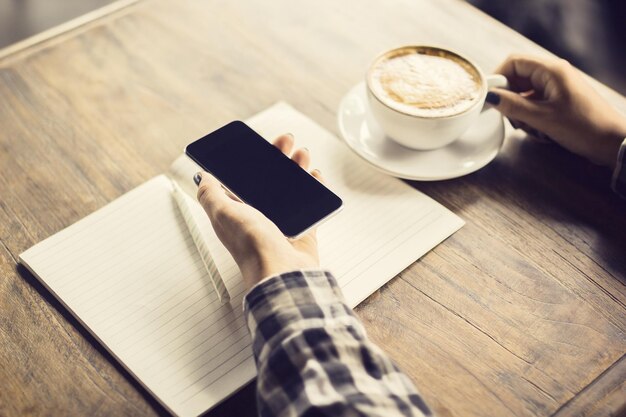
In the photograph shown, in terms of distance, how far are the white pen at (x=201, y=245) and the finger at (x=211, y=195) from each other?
57 millimetres

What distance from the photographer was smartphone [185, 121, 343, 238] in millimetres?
732

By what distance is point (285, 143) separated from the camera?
820 mm

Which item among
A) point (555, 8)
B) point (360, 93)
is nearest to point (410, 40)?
point (360, 93)

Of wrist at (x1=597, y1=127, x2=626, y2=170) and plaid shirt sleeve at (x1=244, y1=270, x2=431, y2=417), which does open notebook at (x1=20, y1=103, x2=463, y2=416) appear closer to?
plaid shirt sleeve at (x1=244, y1=270, x2=431, y2=417)

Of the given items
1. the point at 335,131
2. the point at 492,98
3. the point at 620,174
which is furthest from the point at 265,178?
the point at 620,174

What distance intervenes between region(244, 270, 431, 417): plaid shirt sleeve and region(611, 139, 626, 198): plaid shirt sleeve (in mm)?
423

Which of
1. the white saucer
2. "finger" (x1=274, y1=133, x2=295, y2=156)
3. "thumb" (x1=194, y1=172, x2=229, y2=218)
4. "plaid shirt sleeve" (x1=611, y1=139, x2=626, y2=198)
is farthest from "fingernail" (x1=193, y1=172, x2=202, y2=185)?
"plaid shirt sleeve" (x1=611, y1=139, x2=626, y2=198)

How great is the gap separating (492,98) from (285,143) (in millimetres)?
300

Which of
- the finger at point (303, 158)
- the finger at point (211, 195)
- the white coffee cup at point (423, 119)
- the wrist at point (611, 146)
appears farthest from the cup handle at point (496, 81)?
the finger at point (211, 195)

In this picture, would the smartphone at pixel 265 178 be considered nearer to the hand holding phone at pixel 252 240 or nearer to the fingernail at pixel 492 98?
the hand holding phone at pixel 252 240

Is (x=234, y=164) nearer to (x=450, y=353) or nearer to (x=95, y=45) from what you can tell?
(x=450, y=353)

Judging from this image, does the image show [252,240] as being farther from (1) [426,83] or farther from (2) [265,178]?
(1) [426,83]

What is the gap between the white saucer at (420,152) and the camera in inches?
33.5

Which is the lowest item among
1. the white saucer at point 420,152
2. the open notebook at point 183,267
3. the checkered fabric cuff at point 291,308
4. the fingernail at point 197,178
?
the open notebook at point 183,267
